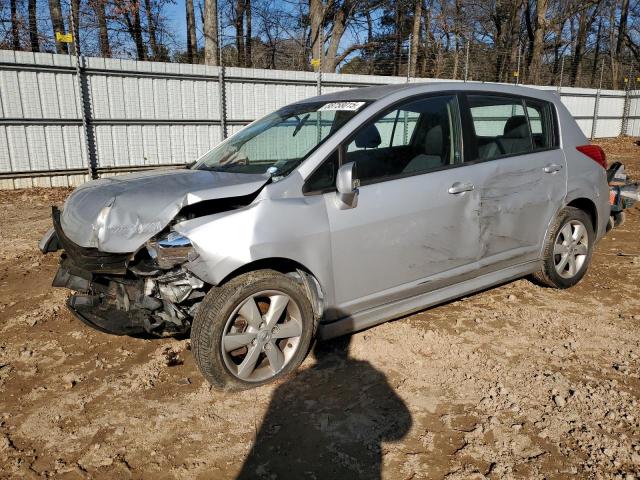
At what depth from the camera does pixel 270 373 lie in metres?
3.13

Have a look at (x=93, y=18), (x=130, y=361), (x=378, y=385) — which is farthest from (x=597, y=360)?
(x=93, y=18)

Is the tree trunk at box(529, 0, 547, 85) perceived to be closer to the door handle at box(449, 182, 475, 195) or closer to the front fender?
the door handle at box(449, 182, 475, 195)

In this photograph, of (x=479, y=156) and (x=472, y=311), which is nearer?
(x=479, y=156)

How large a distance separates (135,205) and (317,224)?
1077 millimetres

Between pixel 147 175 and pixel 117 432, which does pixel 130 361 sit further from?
pixel 147 175

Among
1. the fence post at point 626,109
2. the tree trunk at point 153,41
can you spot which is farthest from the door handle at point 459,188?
the fence post at point 626,109

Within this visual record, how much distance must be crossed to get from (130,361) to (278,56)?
50.7 feet

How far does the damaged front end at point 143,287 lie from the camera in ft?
9.51

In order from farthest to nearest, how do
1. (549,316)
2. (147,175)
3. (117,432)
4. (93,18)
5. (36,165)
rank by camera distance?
(93,18)
(36,165)
(549,316)
(147,175)
(117,432)

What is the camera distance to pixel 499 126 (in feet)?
13.9

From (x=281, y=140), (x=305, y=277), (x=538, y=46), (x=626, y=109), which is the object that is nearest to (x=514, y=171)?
(x=281, y=140)

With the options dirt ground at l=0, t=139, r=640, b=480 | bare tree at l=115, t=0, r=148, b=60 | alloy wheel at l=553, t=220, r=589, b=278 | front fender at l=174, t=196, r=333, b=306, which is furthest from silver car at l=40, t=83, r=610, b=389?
bare tree at l=115, t=0, r=148, b=60

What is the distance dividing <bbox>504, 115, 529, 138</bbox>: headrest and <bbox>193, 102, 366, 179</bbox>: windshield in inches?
58.4

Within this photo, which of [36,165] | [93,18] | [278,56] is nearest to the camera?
[36,165]
